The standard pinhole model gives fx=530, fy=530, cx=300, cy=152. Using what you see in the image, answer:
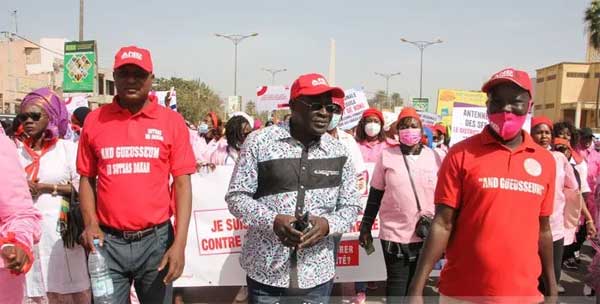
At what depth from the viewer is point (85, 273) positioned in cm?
380

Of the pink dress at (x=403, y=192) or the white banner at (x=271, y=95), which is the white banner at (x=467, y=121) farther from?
the white banner at (x=271, y=95)

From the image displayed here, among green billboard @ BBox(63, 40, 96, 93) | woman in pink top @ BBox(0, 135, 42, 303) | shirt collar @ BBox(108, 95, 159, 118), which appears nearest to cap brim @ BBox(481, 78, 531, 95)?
shirt collar @ BBox(108, 95, 159, 118)

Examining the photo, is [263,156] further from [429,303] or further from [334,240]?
[429,303]

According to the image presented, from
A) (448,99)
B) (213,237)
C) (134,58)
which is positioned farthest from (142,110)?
(448,99)

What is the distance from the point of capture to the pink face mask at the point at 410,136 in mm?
4336

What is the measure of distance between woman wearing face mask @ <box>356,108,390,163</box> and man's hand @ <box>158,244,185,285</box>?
3.92 meters

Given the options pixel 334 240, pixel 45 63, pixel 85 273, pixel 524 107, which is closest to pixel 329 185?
pixel 334 240

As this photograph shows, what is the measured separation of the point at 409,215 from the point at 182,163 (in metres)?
1.98

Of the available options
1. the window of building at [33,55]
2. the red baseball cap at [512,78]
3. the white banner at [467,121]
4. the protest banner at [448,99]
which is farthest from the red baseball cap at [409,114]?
the window of building at [33,55]

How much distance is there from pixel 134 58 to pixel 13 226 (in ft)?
3.89

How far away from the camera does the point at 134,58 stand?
9.79 ft

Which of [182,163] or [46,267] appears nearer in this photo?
[182,163]

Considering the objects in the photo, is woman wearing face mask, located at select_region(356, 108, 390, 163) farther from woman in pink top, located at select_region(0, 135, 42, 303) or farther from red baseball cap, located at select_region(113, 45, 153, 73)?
woman in pink top, located at select_region(0, 135, 42, 303)

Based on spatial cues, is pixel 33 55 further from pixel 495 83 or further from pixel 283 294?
pixel 495 83
